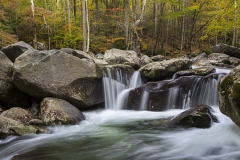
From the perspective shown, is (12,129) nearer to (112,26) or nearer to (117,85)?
(117,85)

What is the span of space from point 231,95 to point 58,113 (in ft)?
15.3

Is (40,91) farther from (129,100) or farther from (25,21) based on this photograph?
(25,21)

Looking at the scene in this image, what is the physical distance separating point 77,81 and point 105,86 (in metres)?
1.51

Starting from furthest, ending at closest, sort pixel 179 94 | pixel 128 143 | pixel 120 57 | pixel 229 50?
pixel 229 50, pixel 120 57, pixel 179 94, pixel 128 143

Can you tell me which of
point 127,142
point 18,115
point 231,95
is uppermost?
point 231,95

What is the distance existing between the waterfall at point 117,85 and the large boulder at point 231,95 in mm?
4793

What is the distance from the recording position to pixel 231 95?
13.7ft

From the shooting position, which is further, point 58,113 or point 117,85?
point 117,85

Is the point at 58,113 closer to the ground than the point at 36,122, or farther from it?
farther from it

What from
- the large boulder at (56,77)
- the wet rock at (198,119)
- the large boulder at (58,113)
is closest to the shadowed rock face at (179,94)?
the large boulder at (56,77)

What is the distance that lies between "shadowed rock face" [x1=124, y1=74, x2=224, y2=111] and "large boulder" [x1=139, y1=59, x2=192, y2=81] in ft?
3.32

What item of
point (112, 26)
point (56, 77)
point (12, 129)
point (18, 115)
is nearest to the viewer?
point (12, 129)

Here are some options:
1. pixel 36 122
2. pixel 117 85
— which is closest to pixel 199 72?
pixel 117 85

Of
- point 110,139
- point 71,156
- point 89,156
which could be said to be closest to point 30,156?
point 71,156
